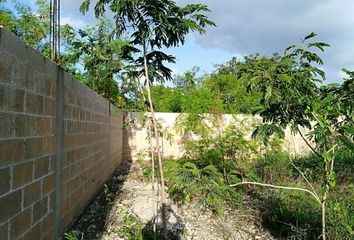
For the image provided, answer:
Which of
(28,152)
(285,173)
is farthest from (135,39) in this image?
(285,173)

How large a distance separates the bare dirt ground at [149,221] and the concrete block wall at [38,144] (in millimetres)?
340

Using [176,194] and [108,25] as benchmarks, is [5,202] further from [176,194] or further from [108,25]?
[108,25]

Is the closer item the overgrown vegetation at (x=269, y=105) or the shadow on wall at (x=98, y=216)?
the overgrown vegetation at (x=269, y=105)

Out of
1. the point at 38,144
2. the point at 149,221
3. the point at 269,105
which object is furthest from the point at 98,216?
the point at 269,105

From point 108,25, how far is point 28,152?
35.2ft

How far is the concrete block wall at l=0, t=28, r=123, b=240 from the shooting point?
2448mm

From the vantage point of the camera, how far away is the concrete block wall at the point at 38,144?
245 cm

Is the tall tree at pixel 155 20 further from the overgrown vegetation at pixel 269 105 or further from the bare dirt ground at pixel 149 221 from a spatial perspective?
the bare dirt ground at pixel 149 221

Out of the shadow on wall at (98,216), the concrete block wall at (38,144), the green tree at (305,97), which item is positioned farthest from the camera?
the shadow on wall at (98,216)

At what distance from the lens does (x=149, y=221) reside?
5121 millimetres

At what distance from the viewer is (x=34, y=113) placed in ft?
9.93

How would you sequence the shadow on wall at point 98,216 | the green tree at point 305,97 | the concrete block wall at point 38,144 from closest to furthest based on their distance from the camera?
1. the concrete block wall at point 38,144
2. the green tree at point 305,97
3. the shadow on wall at point 98,216

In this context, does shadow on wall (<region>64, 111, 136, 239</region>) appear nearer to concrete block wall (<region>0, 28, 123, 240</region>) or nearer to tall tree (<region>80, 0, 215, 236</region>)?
concrete block wall (<region>0, 28, 123, 240</region>)

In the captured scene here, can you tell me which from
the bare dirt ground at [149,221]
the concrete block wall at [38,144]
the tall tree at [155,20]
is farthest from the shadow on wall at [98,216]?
the tall tree at [155,20]
